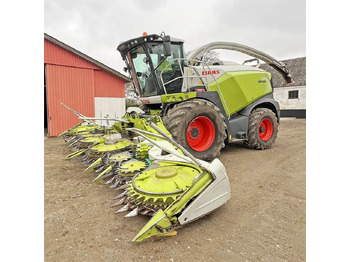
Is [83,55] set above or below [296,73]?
below

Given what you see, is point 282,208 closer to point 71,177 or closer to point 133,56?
point 71,177

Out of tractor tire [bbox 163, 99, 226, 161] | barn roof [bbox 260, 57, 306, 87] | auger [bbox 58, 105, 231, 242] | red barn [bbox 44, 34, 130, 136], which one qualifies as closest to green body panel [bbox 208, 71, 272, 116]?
tractor tire [bbox 163, 99, 226, 161]

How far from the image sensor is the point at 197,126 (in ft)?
13.2

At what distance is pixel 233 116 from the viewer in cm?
495

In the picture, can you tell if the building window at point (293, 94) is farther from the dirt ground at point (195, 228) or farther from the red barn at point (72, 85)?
the dirt ground at point (195, 228)

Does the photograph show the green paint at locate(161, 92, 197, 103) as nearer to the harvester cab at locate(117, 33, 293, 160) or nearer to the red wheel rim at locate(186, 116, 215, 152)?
the harvester cab at locate(117, 33, 293, 160)

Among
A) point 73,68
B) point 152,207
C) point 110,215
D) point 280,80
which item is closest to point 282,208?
point 152,207

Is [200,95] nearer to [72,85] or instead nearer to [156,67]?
[156,67]

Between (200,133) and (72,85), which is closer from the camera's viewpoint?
(200,133)

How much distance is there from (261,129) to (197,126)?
2088 mm

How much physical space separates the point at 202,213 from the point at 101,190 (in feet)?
5.25

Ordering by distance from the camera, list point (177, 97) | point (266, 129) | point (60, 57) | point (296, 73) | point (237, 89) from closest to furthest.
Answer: point (177, 97) → point (237, 89) → point (266, 129) → point (60, 57) → point (296, 73)

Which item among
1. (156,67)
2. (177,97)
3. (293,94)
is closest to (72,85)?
(156,67)

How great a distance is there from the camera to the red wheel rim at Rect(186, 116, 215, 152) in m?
3.91
